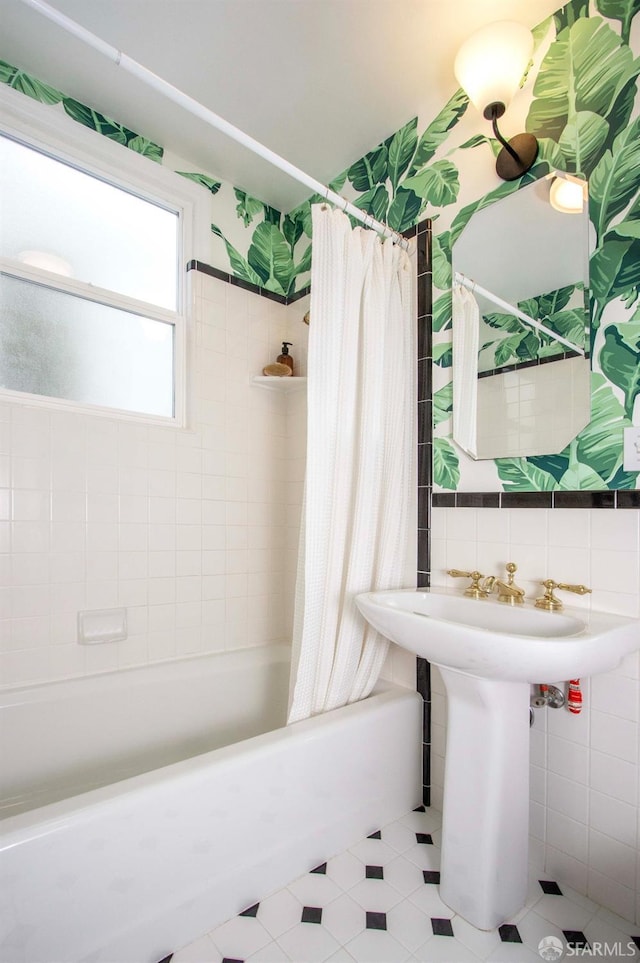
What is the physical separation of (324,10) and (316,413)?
1.26 m

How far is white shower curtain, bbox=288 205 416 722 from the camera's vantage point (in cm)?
150

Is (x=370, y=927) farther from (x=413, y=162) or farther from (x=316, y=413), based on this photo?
(x=413, y=162)

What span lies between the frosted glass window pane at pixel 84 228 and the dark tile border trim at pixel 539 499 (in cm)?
Answer: 149

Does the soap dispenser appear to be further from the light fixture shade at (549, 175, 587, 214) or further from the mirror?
the light fixture shade at (549, 175, 587, 214)

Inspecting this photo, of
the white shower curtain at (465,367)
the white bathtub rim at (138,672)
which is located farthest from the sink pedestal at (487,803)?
the white bathtub rim at (138,672)

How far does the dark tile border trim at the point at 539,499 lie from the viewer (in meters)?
1.23

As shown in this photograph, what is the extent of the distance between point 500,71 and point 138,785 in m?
2.14

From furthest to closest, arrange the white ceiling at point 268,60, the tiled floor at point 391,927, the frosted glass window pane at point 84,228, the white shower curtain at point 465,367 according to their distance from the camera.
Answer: the frosted glass window pane at point 84,228
the white shower curtain at point 465,367
the white ceiling at point 268,60
the tiled floor at point 391,927

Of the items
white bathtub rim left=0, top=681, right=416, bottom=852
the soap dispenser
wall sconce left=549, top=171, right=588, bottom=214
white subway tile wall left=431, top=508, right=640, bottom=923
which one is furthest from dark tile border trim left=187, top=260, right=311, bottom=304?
white bathtub rim left=0, top=681, right=416, bottom=852

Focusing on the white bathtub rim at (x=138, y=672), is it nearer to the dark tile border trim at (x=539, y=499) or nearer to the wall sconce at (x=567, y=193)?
the dark tile border trim at (x=539, y=499)

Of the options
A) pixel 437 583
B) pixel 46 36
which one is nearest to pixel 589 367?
pixel 437 583

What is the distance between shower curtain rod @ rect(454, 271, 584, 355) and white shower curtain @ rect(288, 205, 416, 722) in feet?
→ 0.77

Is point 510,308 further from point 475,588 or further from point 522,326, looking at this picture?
point 475,588

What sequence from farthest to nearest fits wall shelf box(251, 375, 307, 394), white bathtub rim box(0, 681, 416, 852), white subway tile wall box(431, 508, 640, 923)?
wall shelf box(251, 375, 307, 394) → white subway tile wall box(431, 508, 640, 923) → white bathtub rim box(0, 681, 416, 852)
